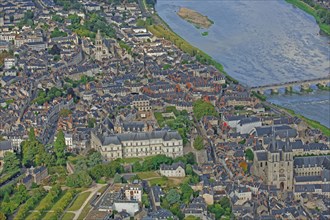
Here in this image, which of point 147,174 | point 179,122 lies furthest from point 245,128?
point 147,174

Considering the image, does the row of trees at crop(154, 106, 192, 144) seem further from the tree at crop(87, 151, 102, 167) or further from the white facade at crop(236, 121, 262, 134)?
the tree at crop(87, 151, 102, 167)

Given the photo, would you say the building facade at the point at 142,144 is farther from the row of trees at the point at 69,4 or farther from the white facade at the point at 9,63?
the row of trees at the point at 69,4

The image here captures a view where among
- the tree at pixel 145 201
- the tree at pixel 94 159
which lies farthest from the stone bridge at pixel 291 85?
the tree at pixel 145 201

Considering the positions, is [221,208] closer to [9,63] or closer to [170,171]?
[170,171]

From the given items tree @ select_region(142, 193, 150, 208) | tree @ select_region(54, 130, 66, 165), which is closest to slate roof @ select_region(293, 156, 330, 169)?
tree @ select_region(142, 193, 150, 208)

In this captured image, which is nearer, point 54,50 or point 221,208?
point 221,208

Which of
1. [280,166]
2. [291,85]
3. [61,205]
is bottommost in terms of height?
[291,85]
